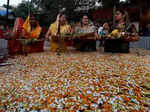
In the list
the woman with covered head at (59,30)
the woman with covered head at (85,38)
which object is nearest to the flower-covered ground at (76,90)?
the woman with covered head at (85,38)

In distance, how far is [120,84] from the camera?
189cm

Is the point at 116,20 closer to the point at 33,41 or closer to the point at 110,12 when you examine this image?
the point at 33,41

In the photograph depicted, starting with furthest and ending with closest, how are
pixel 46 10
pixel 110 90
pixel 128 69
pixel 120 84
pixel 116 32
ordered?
pixel 46 10 → pixel 116 32 → pixel 128 69 → pixel 120 84 → pixel 110 90

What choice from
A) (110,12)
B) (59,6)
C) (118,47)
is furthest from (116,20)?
(59,6)

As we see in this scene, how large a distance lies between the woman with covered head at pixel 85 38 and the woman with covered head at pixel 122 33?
22.3 inches

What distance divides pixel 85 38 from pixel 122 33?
1.07m

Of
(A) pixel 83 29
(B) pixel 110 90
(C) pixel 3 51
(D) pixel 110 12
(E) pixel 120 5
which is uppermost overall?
(E) pixel 120 5

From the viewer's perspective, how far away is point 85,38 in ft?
13.9

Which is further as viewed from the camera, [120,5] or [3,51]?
[120,5]

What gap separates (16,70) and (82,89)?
1.48 m

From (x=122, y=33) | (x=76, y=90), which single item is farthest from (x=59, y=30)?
(x=76, y=90)

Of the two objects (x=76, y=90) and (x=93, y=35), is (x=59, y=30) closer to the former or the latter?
(x=93, y=35)

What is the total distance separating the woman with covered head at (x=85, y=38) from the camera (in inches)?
169

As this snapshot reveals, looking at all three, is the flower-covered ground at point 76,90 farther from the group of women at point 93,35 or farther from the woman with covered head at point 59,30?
the woman with covered head at point 59,30
